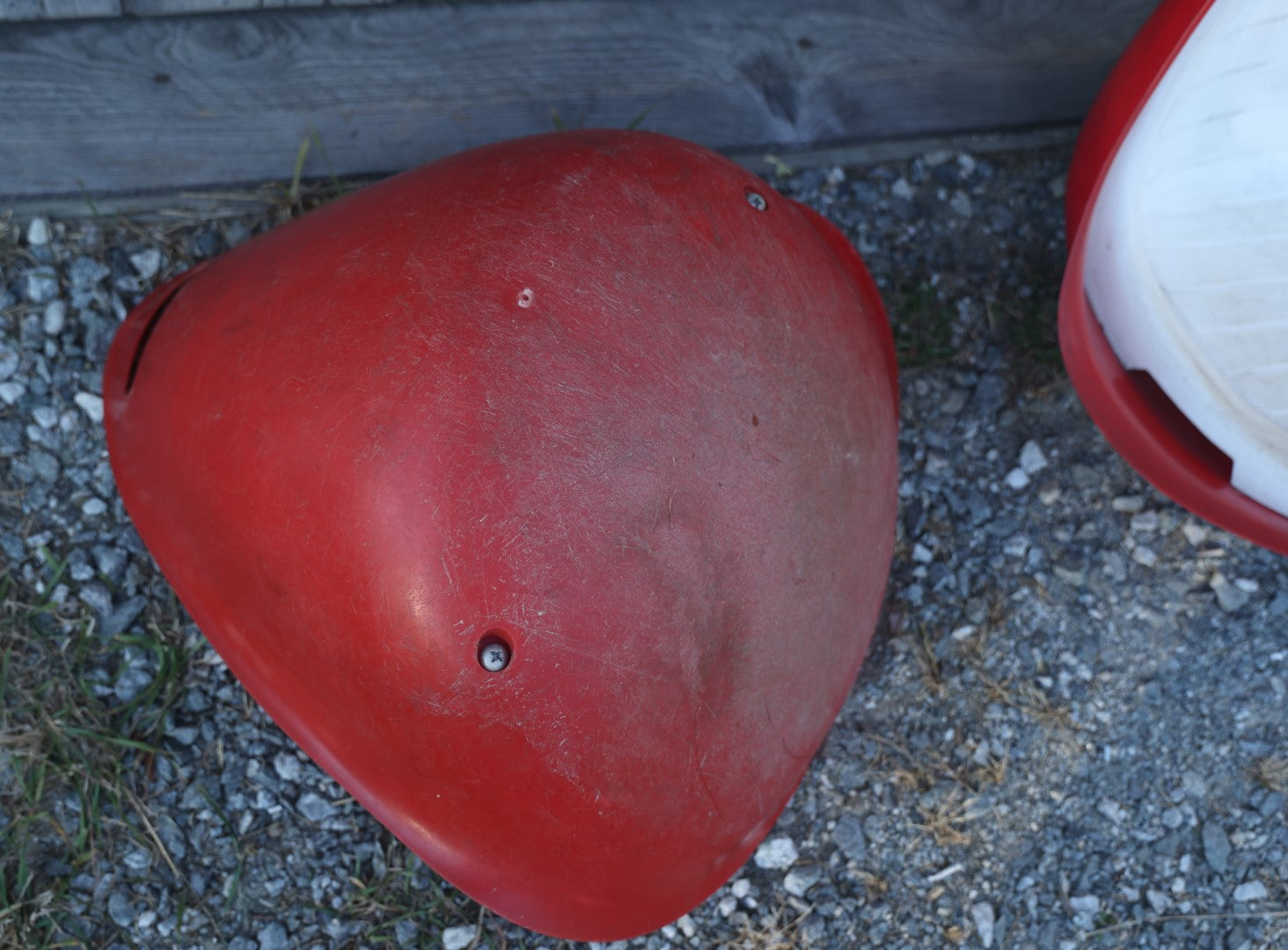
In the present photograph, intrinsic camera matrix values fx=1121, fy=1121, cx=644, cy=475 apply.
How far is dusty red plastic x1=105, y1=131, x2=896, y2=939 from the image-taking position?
1.08 metres

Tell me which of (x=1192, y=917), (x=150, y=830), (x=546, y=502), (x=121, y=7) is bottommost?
(x=1192, y=917)

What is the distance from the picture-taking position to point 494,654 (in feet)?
3.51

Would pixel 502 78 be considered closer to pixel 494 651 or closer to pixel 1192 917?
pixel 494 651

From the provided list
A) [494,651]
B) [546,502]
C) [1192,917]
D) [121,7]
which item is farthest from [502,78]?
[1192,917]

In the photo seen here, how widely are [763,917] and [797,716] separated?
1.64ft

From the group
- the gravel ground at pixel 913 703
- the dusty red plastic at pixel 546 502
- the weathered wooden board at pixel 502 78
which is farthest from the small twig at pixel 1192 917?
the weathered wooden board at pixel 502 78

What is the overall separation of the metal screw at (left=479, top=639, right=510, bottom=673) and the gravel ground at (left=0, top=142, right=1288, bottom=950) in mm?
628

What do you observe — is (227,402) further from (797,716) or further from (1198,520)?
(1198,520)

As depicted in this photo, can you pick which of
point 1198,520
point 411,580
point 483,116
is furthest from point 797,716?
point 483,116

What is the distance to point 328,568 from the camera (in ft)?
3.67

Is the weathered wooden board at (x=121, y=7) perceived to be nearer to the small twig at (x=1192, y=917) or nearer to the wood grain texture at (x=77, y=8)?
the wood grain texture at (x=77, y=8)

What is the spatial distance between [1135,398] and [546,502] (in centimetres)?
89

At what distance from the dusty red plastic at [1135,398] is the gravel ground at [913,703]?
0.26m

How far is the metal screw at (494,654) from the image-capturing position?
1068mm
